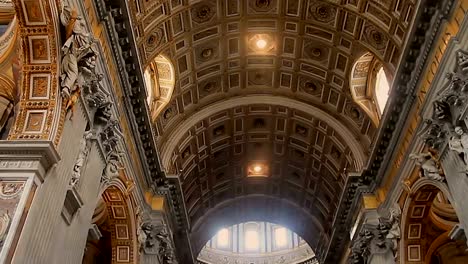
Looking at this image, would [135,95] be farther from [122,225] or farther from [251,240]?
[251,240]

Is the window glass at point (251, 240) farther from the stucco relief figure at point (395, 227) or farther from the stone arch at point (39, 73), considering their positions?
the stone arch at point (39, 73)

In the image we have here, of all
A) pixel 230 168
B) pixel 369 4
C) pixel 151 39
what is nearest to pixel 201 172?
pixel 230 168

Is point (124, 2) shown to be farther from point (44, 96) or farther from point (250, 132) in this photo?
point (250, 132)

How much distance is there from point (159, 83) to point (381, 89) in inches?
278

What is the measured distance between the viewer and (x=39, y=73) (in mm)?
8586

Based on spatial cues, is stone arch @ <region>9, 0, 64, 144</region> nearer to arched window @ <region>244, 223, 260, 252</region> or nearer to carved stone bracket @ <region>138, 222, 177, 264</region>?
carved stone bracket @ <region>138, 222, 177, 264</region>

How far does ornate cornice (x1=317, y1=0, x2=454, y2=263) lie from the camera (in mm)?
10688

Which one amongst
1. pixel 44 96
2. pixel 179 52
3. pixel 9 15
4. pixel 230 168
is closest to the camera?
pixel 44 96

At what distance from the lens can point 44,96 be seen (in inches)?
335

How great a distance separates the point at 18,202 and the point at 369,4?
10409mm

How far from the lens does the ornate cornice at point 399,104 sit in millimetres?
10688

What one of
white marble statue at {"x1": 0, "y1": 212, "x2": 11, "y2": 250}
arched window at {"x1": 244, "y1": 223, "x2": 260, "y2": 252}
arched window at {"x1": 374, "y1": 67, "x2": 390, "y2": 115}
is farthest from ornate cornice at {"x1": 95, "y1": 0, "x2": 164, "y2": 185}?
arched window at {"x1": 244, "y1": 223, "x2": 260, "y2": 252}

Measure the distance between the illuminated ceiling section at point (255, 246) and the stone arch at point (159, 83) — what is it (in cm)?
2148

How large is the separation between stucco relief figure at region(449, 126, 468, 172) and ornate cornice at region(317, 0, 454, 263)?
7.52 feet
